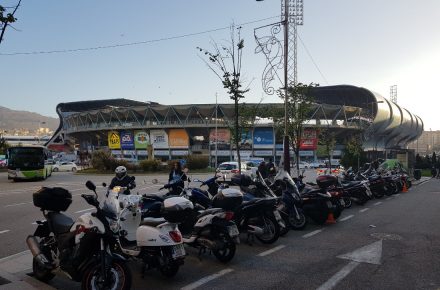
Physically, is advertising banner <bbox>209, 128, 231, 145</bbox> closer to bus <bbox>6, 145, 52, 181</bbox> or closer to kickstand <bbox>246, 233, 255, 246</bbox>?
bus <bbox>6, 145, 52, 181</bbox>

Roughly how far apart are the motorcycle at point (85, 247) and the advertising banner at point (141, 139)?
7602cm

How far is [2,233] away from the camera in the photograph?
30.1 feet

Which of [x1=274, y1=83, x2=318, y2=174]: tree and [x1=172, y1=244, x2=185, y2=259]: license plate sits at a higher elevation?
[x1=274, y1=83, x2=318, y2=174]: tree

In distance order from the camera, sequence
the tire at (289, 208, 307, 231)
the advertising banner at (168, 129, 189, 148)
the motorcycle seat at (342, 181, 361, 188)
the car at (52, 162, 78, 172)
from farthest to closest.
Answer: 1. the advertising banner at (168, 129, 189, 148)
2. the car at (52, 162, 78, 172)
3. the motorcycle seat at (342, 181, 361, 188)
4. the tire at (289, 208, 307, 231)

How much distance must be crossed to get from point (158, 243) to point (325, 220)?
18.8ft

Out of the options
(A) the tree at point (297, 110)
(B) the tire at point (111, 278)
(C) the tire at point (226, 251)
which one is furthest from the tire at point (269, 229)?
(A) the tree at point (297, 110)

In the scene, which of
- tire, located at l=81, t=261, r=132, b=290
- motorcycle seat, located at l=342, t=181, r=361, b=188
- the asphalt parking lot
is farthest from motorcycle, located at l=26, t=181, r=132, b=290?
motorcycle seat, located at l=342, t=181, r=361, b=188

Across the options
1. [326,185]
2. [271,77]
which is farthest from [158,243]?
[271,77]

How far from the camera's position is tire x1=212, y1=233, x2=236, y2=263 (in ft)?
21.1

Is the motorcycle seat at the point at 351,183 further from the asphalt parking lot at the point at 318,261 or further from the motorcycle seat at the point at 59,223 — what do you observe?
the motorcycle seat at the point at 59,223

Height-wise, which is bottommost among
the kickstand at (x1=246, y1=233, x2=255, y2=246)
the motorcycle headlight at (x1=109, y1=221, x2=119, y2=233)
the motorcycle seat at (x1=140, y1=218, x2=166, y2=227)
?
the kickstand at (x1=246, y1=233, x2=255, y2=246)

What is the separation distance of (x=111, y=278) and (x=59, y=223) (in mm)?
1158

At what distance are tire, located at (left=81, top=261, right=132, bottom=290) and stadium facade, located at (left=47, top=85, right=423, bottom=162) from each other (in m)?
61.6

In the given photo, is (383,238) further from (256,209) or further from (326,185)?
(256,209)
